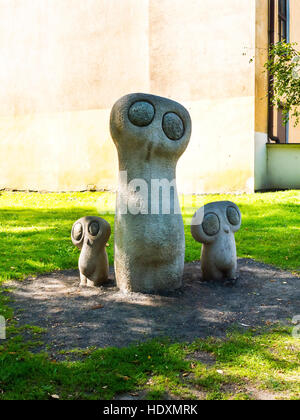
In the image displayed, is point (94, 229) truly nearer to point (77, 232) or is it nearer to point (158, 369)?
point (77, 232)

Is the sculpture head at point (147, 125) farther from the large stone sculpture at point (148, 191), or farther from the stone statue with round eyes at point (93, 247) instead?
the stone statue with round eyes at point (93, 247)

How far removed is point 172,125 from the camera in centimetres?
419

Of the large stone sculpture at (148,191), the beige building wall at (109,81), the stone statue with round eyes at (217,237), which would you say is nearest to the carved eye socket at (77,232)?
the large stone sculpture at (148,191)

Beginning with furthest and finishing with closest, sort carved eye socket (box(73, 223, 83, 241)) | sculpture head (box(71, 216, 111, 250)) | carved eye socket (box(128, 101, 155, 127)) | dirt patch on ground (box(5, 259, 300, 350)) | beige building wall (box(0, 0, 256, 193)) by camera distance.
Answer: beige building wall (box(0, 0, 256, 193))
carved eye socket (box(73, 223, 83, 241))
sculpture head (box(71, 216, 111, 250))
carved eye socket (box(128, 101, 155, 127))
dirt patch on ground (box(5, 259, 300, 350))

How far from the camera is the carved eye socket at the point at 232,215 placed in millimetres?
4719

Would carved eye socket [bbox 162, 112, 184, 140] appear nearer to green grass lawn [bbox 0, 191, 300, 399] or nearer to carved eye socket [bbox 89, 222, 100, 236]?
carved eye socket [bbox 89, 222, 100, 236]

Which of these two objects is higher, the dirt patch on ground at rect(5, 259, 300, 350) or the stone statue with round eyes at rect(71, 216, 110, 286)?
the stone statue with round eyes at rect(71, 216, 110, 286)

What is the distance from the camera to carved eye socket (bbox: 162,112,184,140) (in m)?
4.17

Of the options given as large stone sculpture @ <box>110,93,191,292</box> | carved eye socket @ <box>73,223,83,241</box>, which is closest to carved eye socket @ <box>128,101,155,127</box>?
large stone sculpture @ <box>110,93,191,292</box>

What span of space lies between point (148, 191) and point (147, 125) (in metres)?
0.64

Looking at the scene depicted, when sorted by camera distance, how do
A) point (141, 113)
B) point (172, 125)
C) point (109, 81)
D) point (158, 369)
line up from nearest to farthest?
point (158, 369), point (141, 113), point (172, 125), point (109, 81)

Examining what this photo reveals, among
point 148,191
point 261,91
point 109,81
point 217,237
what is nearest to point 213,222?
point 217,237

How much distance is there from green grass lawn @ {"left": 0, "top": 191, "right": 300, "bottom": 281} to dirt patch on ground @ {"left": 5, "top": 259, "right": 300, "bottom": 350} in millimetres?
933

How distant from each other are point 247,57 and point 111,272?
9397 millimetres
